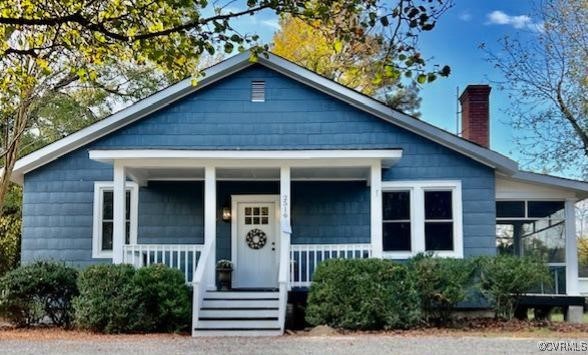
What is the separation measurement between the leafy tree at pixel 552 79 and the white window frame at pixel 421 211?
7939mm

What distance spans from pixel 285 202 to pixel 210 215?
1434 mm

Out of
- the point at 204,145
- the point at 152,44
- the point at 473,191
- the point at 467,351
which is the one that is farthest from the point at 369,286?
the point at 152,44

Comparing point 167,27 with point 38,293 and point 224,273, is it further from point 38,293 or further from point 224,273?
point 224,273

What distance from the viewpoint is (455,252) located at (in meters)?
14.2

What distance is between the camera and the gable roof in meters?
14.2

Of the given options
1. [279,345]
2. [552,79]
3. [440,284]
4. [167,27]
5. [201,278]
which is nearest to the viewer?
[167,27]

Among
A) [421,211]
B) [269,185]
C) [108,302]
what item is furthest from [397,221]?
[108,302]

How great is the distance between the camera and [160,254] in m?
14.6

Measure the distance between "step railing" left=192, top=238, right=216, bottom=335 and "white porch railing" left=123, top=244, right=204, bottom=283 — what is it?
1.06 ft

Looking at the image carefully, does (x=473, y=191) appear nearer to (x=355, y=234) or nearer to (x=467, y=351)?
(x=355, y=234)

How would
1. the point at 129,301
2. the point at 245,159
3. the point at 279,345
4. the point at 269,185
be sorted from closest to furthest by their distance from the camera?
1. the point at 279,345
2. the point at 129,301
3. the point at 245,159
4. the point at 269,185

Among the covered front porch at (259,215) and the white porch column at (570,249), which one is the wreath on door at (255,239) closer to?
the covered front porch at (259,215)

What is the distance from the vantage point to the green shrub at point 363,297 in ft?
38.7

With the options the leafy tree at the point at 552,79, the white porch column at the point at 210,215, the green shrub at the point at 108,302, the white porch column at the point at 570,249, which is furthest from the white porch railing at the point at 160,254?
the leafy tree at the point at 552,79
